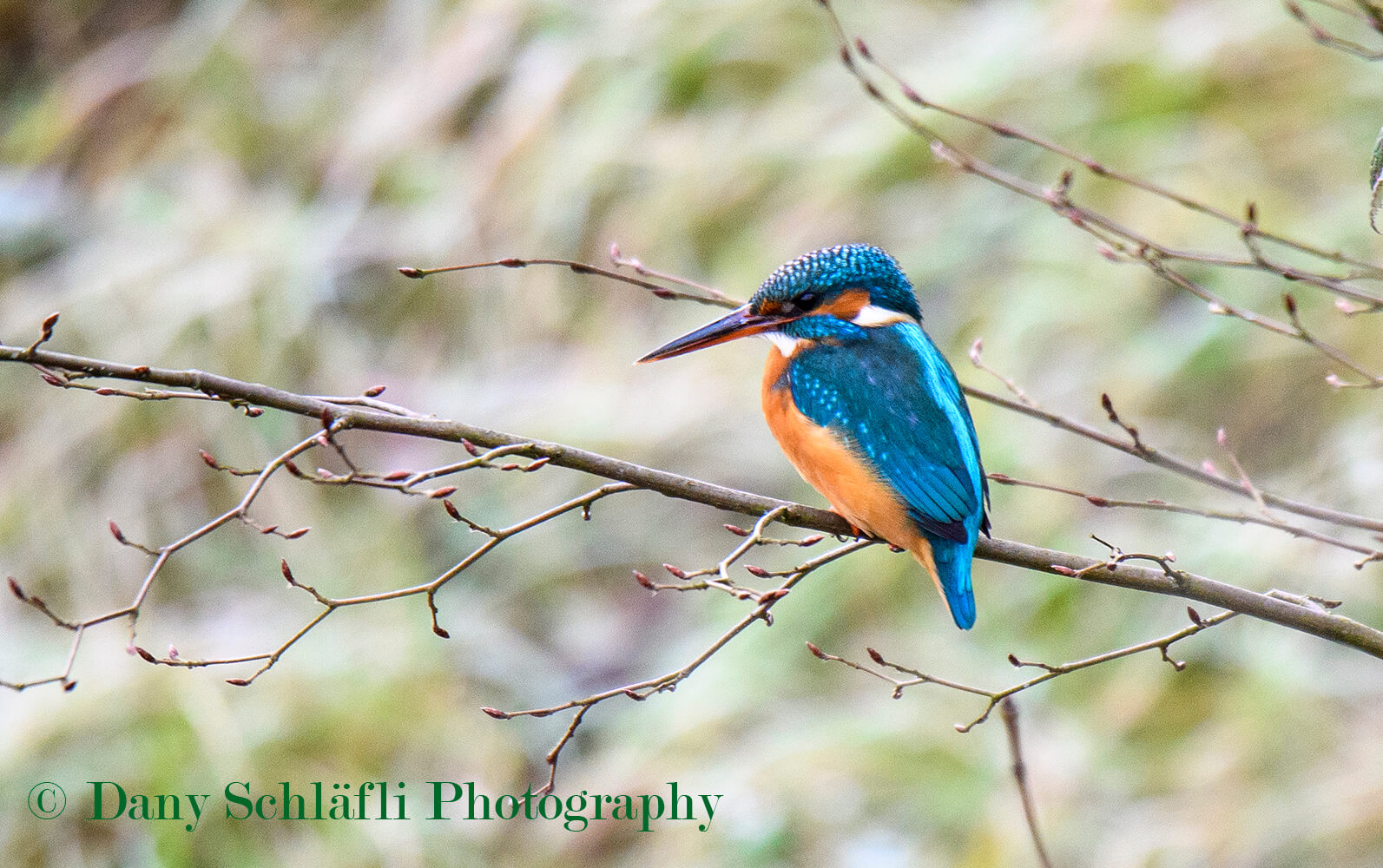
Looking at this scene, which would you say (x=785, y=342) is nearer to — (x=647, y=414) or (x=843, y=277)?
(x=843, y=277)

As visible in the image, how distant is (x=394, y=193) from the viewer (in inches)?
171

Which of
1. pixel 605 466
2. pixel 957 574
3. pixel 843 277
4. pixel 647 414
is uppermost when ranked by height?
pixel 605 466

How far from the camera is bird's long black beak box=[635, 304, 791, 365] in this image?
5.51 feet

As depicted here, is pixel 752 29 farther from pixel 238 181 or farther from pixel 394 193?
pixel 238 181

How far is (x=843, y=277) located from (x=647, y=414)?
1.79m

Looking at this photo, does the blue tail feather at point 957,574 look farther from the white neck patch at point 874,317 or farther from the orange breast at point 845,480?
the white neck patch at point 874,317

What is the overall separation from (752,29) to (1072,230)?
1432mm

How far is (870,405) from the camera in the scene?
1.67 m

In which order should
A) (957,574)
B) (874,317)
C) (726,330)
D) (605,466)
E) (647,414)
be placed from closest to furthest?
(605,466)
(957,574)
(726,330)
(874,317)
(647,414)

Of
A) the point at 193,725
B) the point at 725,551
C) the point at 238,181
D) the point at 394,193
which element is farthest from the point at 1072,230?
the point at 238,181

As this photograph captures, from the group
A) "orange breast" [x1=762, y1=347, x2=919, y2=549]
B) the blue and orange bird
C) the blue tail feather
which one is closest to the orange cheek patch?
the blue and orange bird

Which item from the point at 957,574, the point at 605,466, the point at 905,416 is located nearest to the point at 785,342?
the point at 905,416

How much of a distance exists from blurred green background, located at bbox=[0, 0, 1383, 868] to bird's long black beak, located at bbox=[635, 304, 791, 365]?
4.20ft

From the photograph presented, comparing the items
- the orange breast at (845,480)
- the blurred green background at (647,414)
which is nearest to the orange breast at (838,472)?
the orange breast at (845,480)
